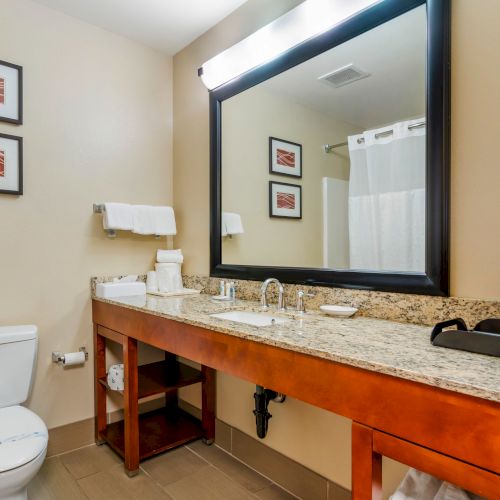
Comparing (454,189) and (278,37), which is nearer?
(454,189)

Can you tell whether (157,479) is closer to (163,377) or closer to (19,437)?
(163,377)

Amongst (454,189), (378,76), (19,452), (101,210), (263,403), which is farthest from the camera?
(101,210)

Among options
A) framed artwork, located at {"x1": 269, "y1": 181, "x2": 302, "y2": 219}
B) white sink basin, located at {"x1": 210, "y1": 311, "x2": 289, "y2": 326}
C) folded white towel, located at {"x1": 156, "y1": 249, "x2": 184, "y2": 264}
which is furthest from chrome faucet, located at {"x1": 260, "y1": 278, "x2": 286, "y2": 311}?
folded white towel, located at {"x1": 156, "y1": 249, "x2": 184, "y2": 264}

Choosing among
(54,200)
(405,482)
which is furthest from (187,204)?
(405,482)

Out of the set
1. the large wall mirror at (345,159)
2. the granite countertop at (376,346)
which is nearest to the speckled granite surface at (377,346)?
the granite countertop at (376,346)

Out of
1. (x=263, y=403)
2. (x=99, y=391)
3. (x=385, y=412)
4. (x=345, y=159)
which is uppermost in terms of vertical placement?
(x=345, y=159)

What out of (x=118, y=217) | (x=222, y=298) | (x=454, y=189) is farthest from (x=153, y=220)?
(x=454, y=189)

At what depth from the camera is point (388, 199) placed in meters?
1.40

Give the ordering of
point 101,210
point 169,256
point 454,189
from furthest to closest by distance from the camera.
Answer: point 169,256
point 101,210
point 454,189

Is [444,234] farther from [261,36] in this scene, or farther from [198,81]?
[198,81]

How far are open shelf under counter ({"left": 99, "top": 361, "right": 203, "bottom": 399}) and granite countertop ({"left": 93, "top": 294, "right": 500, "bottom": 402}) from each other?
1.75 feet

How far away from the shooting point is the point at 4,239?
1862 millimetres

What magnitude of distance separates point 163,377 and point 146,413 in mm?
398

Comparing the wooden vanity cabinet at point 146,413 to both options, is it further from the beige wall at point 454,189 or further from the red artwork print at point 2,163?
the red artwork print at point 2,163
